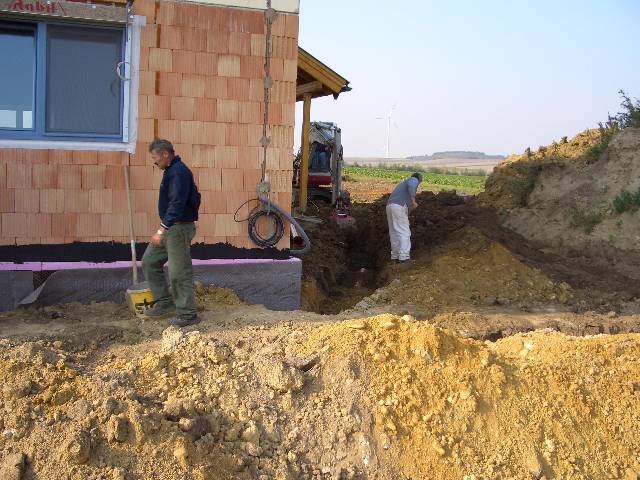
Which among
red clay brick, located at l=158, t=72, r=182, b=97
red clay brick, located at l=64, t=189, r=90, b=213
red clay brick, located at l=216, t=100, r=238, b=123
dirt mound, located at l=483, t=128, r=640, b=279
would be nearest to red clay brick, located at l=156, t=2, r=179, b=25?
red clay brick, located at l=158, t=72, r=182, b=97

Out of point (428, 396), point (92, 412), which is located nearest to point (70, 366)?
point (92, 412)

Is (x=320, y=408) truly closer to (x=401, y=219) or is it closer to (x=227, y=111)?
(x=227, y=111)

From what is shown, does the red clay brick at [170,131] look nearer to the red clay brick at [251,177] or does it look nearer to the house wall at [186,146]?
the house wall at [186,146]

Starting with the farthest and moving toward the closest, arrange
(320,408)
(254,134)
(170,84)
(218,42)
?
(254,134), (218,42), (170,84), (320,408)

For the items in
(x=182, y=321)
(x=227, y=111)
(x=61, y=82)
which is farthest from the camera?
(x=227, y=111)

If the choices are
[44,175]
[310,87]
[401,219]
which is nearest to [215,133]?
[44,175]

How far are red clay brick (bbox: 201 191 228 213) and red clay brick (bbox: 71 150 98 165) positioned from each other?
48.0 inches

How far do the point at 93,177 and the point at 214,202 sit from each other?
1330 millimetres

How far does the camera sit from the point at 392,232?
37.9 feet

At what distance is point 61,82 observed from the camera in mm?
7160

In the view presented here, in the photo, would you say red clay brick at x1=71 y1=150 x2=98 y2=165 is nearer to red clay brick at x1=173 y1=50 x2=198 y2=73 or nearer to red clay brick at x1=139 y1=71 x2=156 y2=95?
red clay brick at x1=139 y1=71 x2=156 y2=95

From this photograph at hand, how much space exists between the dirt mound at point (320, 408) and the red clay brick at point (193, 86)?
2987mm

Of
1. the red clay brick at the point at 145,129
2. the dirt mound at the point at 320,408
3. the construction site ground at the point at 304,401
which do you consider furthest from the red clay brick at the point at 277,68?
the dirt mound at the point at 320,408

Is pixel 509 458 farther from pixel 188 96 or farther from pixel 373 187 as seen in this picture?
pixel 373 187
